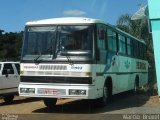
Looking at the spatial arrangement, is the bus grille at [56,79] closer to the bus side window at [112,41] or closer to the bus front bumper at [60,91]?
the bus front bumper at [60,91]

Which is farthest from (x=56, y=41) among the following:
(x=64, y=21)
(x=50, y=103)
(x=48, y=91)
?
(x=50, y=103)

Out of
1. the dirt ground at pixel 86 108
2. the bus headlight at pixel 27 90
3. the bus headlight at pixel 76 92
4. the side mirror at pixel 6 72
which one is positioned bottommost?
the dirt ground at pixel 86 108

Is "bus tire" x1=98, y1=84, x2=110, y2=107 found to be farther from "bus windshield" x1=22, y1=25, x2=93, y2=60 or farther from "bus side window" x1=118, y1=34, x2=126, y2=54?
"bus side window" x1=118, y1=34, x2=126, y2=54

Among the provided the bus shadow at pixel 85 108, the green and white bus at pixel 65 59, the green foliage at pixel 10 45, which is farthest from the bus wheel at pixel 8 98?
the green foliage at pixel 10 45

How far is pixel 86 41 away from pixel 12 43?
5957 centimetres

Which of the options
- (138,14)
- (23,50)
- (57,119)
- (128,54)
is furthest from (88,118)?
(138,14)

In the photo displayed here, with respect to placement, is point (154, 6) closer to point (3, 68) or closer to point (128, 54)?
point (128, 54)

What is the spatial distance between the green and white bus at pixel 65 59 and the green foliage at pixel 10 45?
4629cm

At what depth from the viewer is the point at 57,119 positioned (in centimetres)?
1305

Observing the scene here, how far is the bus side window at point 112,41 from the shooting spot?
54.1 ft

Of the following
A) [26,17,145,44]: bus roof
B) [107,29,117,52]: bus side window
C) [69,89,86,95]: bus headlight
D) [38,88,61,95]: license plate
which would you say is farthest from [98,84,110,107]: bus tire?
[26,17,145,44]: bus roof

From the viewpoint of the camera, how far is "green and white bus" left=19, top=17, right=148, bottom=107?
14398mm

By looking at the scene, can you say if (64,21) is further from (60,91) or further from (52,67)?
(60,91)

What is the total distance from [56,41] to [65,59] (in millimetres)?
764
